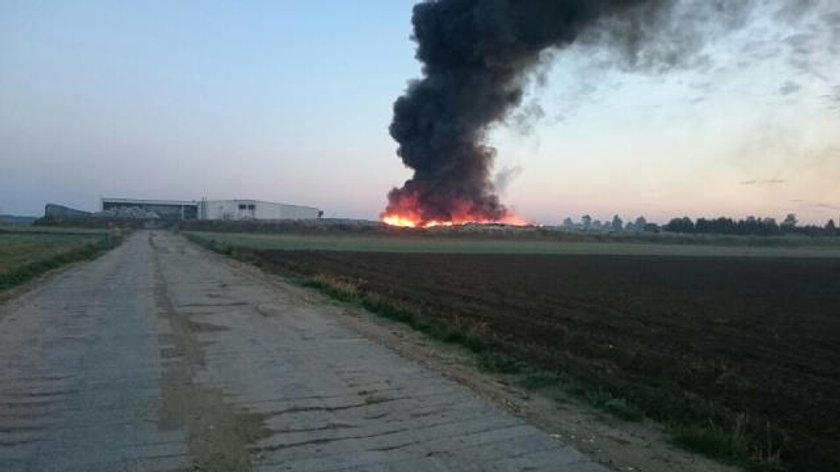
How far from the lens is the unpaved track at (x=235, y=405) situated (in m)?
6.00

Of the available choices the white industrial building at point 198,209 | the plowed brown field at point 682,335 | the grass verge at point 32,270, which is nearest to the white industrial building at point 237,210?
the white industrial building at point 198,209

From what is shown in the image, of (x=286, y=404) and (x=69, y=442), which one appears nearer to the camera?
(x=69, y=442)

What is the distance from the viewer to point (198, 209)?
166250 millimetres

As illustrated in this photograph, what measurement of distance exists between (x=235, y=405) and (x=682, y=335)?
11.8m

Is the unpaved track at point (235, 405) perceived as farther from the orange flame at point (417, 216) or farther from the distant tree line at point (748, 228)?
the distant tree line at point (748, 228)

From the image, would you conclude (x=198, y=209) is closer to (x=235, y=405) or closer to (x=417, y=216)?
(x=417, y=216)

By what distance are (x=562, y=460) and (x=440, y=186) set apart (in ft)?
270

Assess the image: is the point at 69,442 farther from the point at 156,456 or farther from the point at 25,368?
the point at 25,368

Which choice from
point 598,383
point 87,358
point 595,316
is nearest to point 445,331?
point 598,383

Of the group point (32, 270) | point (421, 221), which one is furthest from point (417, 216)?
point (32, 270)

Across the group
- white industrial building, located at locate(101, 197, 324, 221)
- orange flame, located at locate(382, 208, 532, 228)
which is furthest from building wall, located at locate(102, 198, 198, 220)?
orange flame, located at locate(382, 208, 532, 228)

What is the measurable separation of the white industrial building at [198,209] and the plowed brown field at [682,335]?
13114 centimetres

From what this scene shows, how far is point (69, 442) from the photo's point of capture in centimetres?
632

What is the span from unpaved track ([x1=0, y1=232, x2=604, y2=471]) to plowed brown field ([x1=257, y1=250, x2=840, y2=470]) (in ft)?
8.66
